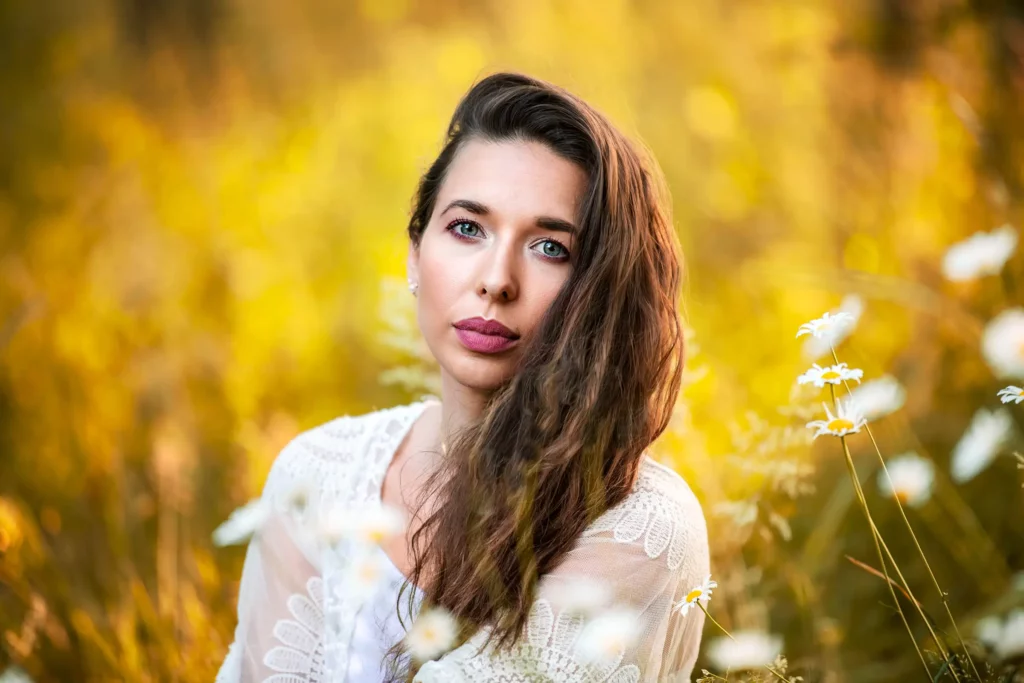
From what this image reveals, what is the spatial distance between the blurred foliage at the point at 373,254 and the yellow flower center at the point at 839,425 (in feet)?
1.13

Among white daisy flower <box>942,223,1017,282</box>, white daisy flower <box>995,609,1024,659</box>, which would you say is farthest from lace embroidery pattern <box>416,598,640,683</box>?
white daisy flower <box>942,223,1017,282</box>

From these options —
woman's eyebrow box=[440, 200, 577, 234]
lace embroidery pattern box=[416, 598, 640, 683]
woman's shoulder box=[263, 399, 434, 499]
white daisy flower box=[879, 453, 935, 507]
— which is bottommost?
lace embroidery pattern box=[416, 598, 640, 683]

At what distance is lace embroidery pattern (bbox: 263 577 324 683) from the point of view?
1.79 meters

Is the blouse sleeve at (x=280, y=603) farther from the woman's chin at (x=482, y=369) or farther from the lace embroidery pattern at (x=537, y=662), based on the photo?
the lace embroidery pattern at (x=537, y=662)

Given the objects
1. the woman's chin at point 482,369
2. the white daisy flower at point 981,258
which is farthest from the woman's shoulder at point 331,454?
the white daisy flower at point 981,258

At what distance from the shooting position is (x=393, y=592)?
172 cm

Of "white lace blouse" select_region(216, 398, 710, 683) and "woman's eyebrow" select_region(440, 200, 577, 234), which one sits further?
"woman's eyebrow" select_region(440, 200, 577, 234)

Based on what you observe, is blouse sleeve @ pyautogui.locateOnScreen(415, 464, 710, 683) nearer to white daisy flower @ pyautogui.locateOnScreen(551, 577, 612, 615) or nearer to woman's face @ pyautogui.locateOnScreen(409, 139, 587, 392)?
white daisy flower @ pyautogui.locateOnScreen(551, 577, 612, 615)

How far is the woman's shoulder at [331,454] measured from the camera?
1.93m

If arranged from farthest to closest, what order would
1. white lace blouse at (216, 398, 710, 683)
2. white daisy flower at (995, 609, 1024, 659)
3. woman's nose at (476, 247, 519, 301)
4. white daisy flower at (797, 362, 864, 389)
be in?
woman's nose at (476, 247, 519, 301), white lace blouse at (216, 398, 710, 683), white daisy flower at (797, 362, 864, 389), white daisy flower at (995, 609, 1024, 659)

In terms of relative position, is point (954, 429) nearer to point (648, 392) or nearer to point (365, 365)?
point (648, 392)

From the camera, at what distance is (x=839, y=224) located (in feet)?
10.3

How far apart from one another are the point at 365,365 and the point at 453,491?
2.09 m

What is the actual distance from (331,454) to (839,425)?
1178 millimetres
